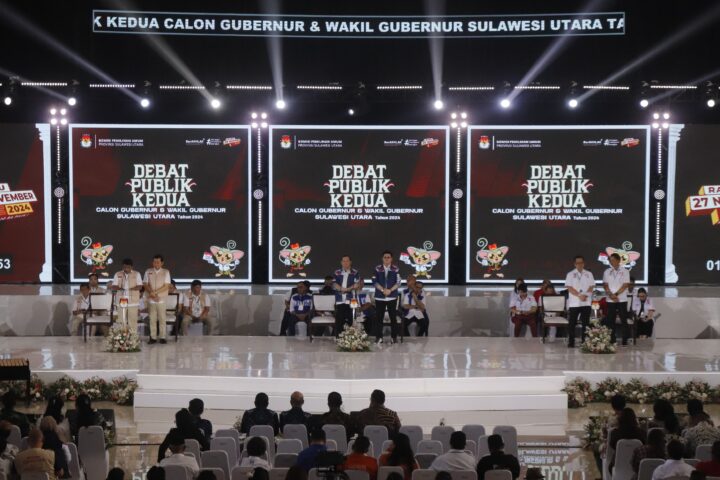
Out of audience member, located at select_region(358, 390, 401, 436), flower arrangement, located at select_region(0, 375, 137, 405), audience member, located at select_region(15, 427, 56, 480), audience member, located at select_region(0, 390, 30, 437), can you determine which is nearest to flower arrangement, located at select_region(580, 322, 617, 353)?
audience member, located at select_region(358, 390, 401, 436)

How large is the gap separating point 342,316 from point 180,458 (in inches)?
298

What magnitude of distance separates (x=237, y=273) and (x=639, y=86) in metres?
6.97

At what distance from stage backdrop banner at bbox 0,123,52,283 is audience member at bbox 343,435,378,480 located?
11.6 metres

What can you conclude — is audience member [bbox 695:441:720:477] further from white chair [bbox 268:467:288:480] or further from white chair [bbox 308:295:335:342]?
white chair [bbox 308:295:335:342]

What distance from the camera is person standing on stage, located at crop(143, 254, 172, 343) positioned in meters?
15.7

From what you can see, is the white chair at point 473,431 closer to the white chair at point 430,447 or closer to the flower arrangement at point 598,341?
the white chair at point 430,447

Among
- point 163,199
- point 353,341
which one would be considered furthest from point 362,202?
point 353,341

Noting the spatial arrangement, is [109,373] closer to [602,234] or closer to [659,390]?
[659,390]

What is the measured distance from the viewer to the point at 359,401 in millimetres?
13656

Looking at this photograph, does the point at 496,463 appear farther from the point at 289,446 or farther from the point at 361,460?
the point at 289,446

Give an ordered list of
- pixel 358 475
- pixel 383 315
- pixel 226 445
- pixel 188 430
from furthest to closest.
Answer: pixel 383 315
pixel 188 430
pixel 226 445
pixel 358 475

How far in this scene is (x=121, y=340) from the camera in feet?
50.2

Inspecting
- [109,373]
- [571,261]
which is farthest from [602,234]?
[109,373]

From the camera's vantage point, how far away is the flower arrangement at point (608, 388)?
45.8ft
